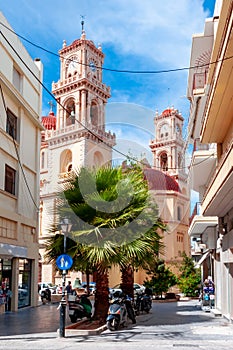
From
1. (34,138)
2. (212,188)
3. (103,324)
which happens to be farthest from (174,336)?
(34,138)

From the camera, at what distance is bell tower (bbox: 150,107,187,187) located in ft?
219

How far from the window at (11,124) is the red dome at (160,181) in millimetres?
30432

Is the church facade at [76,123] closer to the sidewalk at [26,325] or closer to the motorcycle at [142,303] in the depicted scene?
the motorcycle at [142,303]

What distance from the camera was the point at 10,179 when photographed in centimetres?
2303

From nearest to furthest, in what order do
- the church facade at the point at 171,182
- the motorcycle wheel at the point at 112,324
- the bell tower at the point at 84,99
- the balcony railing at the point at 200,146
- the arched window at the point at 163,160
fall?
the motorcycle wheel at the point at 112,324 → the balcony railing at the point at 200,146 → the bell tower at the point at 84,99 → the church facade at the point at 171,182 → the arched window at the point at 163,160

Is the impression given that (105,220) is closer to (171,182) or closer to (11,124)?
(11,124)

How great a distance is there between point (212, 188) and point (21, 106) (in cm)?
1241

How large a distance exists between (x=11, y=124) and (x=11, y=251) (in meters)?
6.18

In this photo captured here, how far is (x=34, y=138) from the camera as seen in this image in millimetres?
26891

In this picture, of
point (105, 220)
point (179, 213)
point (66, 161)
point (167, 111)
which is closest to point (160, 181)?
point (179, 213)

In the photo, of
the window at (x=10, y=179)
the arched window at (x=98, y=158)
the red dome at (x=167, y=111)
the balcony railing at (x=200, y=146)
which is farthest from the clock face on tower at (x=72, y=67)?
the balcony railing at (x=200, y=146)

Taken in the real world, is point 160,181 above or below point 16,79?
above

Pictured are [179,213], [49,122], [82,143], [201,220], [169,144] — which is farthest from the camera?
[169,144]

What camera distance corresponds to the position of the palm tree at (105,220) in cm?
1473
